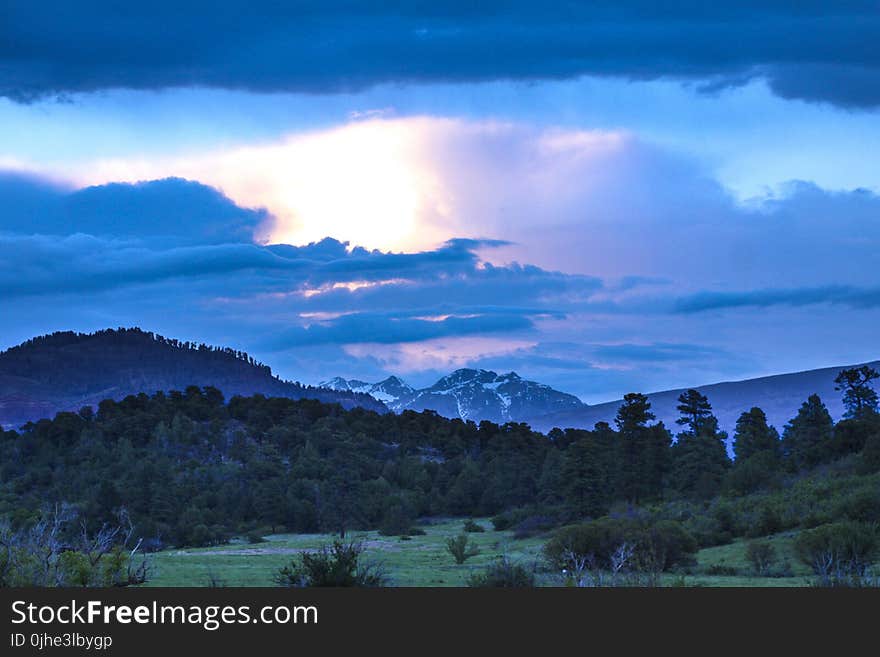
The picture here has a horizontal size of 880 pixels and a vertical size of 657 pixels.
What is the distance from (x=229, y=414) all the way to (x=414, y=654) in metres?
121

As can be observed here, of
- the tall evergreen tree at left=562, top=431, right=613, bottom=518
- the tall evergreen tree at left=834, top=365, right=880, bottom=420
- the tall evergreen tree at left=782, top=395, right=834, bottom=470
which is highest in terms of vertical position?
the tall evergreen tree at left=834, top=365, right=880, bottom=420

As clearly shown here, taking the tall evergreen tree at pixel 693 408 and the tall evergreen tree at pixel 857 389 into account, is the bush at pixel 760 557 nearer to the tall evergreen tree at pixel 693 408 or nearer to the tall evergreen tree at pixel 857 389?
the tall evergreen tree at pixel 857 389

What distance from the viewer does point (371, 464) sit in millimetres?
112812

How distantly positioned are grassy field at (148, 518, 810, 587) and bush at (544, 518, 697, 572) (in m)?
1.16

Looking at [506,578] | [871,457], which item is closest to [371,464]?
[871,457]

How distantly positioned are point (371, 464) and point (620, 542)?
218 ft

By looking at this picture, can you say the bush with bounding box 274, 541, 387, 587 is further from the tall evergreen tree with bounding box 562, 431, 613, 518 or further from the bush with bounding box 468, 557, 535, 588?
the tall evergreen tree with bounding box 562, 431, 613, 518

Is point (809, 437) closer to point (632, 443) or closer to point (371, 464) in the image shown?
point (632, 443)

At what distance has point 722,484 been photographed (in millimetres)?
78250

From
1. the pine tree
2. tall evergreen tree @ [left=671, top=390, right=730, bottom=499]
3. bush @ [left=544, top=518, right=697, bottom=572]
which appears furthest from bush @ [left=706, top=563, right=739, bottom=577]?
the pine tree

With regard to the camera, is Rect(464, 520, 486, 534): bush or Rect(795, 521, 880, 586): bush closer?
Rect(795, 521, 880, 586): bush

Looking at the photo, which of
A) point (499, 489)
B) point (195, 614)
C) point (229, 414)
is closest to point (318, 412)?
point (229, 414)

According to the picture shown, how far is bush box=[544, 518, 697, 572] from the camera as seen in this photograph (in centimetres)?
4659

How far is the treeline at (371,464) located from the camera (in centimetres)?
8012
